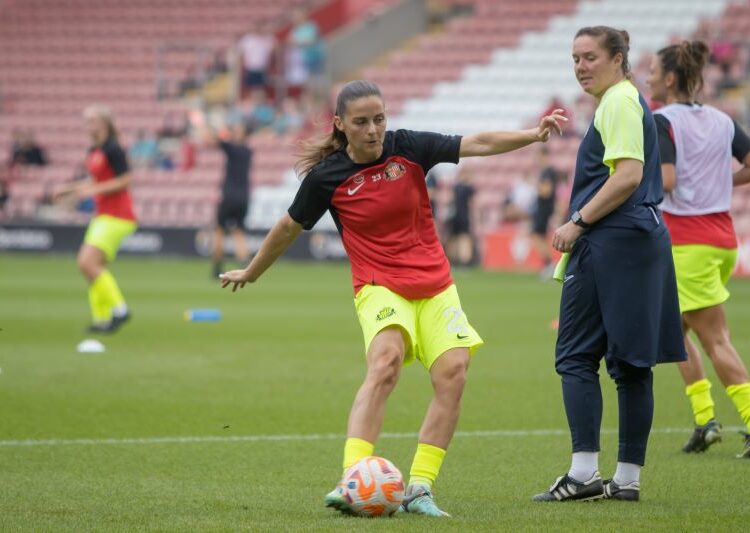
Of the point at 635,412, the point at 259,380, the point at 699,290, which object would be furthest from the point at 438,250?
the point at 259,380

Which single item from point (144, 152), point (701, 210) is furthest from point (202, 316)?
point (144, 152)

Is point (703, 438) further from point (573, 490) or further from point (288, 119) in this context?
point (288, 119)

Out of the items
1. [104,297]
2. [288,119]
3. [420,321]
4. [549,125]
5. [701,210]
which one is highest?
[549,125]

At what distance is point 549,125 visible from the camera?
693 centimetres

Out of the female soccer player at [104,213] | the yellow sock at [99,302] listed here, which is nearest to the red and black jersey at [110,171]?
the female soccer player at [104,213]

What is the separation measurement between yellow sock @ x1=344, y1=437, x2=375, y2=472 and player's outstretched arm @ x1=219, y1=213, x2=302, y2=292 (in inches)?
40.0

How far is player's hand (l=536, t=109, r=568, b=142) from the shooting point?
6.86 meters

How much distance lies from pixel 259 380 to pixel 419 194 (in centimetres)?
547

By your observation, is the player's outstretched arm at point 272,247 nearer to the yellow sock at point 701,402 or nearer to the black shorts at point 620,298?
the black shorts at point 620,298

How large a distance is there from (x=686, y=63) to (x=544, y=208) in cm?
1847

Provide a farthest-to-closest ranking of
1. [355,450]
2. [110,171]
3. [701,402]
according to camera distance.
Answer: [110,171] < [701,402] < [355,450]

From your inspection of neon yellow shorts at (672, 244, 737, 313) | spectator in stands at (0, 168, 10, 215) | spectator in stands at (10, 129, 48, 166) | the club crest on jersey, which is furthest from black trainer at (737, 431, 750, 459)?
spectator in stands at (10, 129, 48, 166)

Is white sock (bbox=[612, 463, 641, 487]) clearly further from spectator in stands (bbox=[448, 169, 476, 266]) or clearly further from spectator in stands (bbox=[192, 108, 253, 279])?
spectator in stands (bbox=[448, 169, 476, 266])

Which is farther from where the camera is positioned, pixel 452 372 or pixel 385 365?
pixel 452 372
